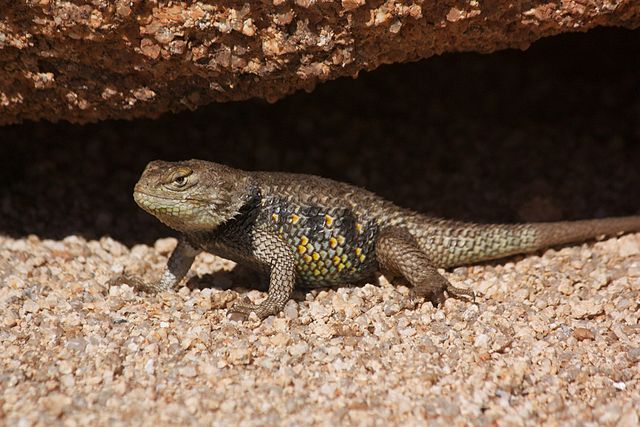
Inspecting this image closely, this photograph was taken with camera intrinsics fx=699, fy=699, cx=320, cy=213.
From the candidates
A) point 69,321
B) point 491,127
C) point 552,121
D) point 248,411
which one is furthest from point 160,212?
point 552,121

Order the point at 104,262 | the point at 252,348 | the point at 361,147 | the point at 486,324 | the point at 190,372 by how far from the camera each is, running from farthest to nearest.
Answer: the point at 361,147 < the point at 104,262 < the point at 486,324 < the point at 252,348 < the point at 190,372

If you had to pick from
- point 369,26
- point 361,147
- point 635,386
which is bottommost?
point 635,386

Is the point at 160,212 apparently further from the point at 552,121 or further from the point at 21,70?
the point at 552,121

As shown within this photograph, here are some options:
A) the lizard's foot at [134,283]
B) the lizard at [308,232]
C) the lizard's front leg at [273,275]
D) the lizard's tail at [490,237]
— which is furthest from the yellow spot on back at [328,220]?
the lizard's foot at [134,283]

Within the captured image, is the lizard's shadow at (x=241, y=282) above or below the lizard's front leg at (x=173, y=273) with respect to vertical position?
below

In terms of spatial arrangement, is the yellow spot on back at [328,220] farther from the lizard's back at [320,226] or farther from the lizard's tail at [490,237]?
the lizard's tail at [490,237]

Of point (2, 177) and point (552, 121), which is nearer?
point (2, 177)

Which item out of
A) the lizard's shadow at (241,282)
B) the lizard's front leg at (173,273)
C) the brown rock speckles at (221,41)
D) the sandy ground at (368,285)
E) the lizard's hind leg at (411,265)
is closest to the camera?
the sandy ground at (368,285)
